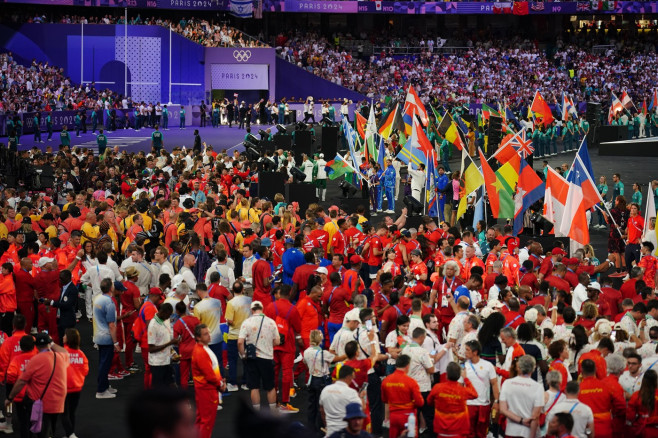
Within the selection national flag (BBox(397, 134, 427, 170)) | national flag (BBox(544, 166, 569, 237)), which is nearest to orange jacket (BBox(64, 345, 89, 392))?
national flag (BBox(544, 166, 569, 237))

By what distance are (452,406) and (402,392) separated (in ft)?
1.68

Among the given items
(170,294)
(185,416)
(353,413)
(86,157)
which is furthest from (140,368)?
(86,157)

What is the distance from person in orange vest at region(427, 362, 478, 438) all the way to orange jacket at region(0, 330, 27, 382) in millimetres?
4700

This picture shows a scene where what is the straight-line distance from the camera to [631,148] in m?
40.4

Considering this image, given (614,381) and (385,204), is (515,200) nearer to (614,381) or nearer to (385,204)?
(385,204)

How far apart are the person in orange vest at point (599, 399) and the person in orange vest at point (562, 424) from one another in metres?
0.87

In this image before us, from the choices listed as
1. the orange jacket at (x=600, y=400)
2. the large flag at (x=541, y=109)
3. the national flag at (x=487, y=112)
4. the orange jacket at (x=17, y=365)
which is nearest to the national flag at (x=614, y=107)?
the large flag at (x=541, y=109)

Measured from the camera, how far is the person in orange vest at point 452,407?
9.30 m

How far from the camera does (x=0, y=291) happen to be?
44.4 ft

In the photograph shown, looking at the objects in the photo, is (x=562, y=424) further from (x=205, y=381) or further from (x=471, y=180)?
(x=471, y=180)

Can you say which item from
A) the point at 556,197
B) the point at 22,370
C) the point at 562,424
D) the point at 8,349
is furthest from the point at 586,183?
the point at 22,370

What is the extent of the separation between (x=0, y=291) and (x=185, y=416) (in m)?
11.3

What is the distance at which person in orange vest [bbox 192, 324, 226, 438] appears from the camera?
34.0 feet

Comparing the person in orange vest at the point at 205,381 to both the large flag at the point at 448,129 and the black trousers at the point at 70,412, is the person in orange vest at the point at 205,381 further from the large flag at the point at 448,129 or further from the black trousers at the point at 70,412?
the large flag at the point at 448,129
